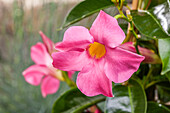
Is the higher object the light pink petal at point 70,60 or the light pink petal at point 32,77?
the light pink petal at point 70,60

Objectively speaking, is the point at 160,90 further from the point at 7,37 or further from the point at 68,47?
the point at 7,37

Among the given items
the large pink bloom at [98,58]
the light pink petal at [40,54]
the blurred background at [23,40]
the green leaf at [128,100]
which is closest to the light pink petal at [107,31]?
the large pink bloom at [98,58]

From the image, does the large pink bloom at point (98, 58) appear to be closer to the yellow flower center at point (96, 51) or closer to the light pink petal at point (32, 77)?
the yellow flower center at point (96, 51)

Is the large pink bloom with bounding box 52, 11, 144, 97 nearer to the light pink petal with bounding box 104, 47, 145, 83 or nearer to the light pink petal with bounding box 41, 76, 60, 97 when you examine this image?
the light pink petal with bounding box 104, 47, 145, 83

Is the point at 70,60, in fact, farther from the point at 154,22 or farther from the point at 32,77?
the point at 32,77

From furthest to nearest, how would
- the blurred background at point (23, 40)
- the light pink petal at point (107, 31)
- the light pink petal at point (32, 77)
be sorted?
1. the blurred background at point (23, 40)
2. the light pink petal at point (32, 77)
3. the light pink petal at point (107, 31)

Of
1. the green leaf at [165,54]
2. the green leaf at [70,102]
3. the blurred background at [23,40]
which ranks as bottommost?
the blurred background at [23,40]
